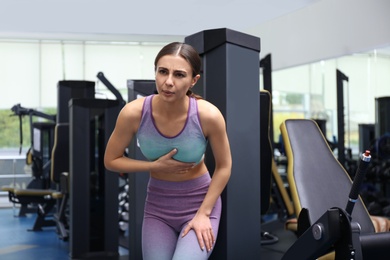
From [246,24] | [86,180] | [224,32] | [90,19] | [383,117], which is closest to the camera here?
[224,32]

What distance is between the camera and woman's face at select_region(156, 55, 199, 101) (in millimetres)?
1604

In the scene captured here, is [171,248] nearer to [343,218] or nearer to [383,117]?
[343,218]

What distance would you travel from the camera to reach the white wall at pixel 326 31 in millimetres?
6832

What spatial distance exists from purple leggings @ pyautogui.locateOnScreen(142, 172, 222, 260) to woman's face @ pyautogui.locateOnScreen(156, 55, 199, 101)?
30 cm

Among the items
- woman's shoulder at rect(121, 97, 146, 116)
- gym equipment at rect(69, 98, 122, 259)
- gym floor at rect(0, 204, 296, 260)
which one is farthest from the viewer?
gym floor at rect(0, 204, 296, 260)

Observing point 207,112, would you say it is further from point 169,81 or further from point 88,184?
point 88,184

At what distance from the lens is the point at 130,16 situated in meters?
8.85

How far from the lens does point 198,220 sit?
1.68m

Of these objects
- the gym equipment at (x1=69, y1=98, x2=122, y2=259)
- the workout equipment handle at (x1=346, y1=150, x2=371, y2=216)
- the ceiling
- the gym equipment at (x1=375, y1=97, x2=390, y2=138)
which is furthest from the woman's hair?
the ceiling

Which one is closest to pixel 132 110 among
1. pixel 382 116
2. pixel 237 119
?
pixel 237 119

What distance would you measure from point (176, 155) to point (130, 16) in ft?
24.5

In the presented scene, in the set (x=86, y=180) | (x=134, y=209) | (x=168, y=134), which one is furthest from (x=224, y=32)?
(x=86, y=180)

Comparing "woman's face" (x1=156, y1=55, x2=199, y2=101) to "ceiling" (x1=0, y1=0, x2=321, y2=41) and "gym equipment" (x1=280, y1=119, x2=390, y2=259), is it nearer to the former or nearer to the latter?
"gym equipment" (x1=280, y1=119, x2=390, y2=259)

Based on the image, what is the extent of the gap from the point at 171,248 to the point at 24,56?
28.8 feet
